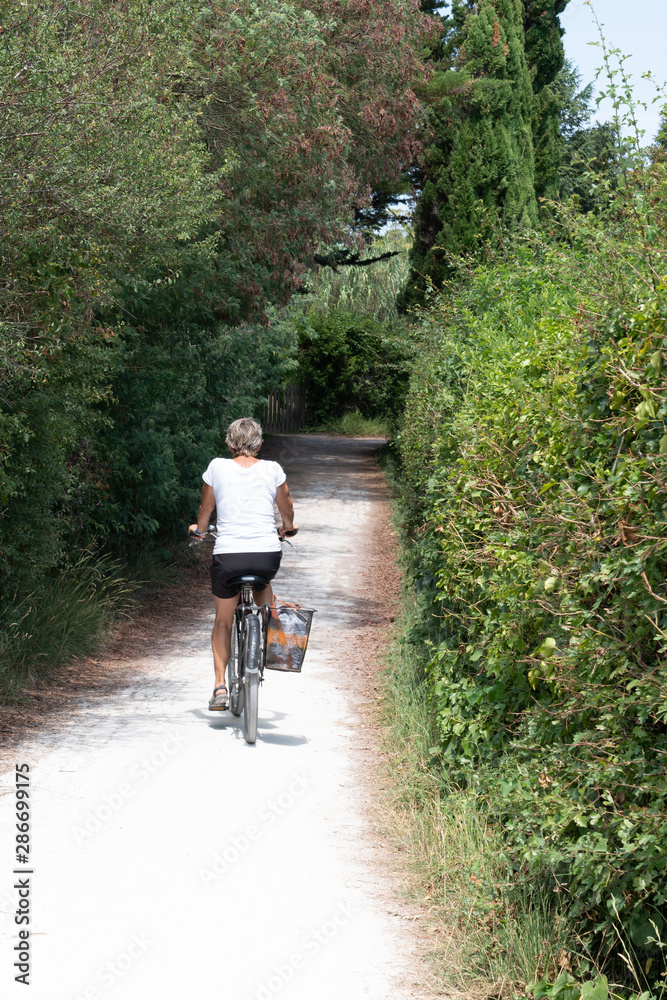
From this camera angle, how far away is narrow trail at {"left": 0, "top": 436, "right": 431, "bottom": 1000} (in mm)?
3793

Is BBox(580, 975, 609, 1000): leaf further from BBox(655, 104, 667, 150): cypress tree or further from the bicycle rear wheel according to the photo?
the bicycle rear wheel

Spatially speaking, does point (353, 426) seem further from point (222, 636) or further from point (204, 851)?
point (204, 851)

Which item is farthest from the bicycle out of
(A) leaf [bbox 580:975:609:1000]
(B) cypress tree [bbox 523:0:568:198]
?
(B) cypress tree [bbox 523:0:568:198]

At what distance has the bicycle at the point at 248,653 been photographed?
6.47 meters

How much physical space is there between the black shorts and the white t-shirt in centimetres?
4

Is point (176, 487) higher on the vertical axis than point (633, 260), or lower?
lower

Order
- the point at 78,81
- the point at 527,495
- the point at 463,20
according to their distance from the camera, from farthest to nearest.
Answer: the point at 463,20, the point at 78,81, the point at 527,495

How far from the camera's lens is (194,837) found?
5016mm

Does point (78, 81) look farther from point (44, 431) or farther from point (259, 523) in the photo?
point (259, 523)

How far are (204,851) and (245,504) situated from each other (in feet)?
8.53

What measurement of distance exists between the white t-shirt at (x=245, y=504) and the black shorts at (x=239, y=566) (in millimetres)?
35

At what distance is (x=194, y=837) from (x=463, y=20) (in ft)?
74.3

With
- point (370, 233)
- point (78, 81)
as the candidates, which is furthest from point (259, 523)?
point (370, 233)

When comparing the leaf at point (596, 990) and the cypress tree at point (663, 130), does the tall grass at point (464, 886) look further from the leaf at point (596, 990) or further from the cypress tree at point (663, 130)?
the cypress tree at point (663, 130)
